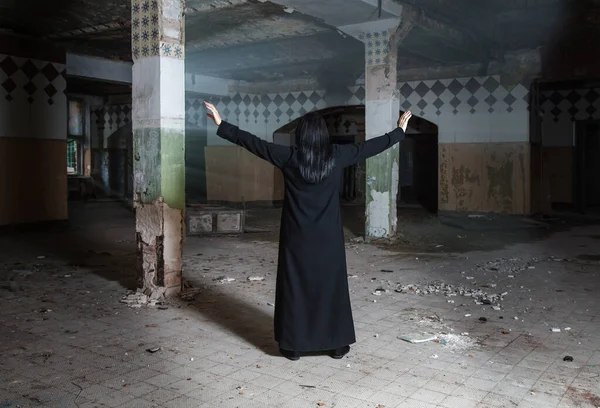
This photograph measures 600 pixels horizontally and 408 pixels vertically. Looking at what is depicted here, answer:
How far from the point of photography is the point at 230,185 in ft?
51.1

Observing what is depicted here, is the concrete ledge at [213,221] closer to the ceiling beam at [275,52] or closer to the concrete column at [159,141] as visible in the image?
the ceiling beam at [275,52]

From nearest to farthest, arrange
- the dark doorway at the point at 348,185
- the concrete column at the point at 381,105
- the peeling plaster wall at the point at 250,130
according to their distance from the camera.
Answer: the concrete column at the point at 381,105 < the peeling plaster wall at the point at 250,130 < the dark doorway at the point at 348,185

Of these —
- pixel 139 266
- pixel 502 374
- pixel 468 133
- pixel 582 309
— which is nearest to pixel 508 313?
pixel 582 309

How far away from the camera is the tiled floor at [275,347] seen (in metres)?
3.18

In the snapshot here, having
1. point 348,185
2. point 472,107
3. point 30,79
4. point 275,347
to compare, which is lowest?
point 275,347

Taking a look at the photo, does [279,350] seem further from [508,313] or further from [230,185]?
[230,185]

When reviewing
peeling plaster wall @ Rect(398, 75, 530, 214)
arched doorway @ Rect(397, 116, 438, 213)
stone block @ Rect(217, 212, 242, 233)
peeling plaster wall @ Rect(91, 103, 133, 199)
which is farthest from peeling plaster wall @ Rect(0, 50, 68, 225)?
arched doorway @ Rect(397, 116, 438, 213)

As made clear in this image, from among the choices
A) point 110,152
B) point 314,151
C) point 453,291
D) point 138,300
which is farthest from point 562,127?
point 110,152

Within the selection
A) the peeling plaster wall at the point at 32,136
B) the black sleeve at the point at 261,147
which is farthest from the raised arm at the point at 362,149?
the peeling plaster wall at the point at 32,136

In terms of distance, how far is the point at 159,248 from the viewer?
5.38 m

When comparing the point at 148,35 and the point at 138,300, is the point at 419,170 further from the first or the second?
the point at 138,300

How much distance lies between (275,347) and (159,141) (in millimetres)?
2325

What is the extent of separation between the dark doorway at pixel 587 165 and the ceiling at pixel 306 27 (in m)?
4.46

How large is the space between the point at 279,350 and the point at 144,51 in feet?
10.3
